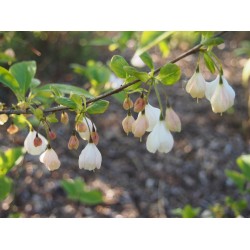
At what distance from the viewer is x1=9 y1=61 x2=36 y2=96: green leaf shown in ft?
4.39

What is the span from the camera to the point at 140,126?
1104 mm

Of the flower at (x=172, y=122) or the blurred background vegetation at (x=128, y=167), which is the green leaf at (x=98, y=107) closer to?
the flower at (x=172, y=122)

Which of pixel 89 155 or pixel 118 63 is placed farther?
pixel 89 155

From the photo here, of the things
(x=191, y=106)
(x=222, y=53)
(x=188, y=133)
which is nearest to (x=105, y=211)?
(x=188, y=133)

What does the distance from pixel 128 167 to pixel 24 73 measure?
1796 millimetres

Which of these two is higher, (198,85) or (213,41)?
(213,41)

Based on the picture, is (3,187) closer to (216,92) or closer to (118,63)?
(118,63)

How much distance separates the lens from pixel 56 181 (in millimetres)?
2879

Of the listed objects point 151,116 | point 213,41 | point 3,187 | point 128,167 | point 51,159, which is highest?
point 213,41

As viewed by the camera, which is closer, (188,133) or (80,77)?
(188,133)

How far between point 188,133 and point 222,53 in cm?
185

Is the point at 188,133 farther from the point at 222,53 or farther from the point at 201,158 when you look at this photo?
the point at 222,53

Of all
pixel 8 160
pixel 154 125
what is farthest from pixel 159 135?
pixel 8 160

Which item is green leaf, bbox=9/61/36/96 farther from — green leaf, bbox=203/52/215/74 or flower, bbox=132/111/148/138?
green leaf, bbox=203/52/215/74
